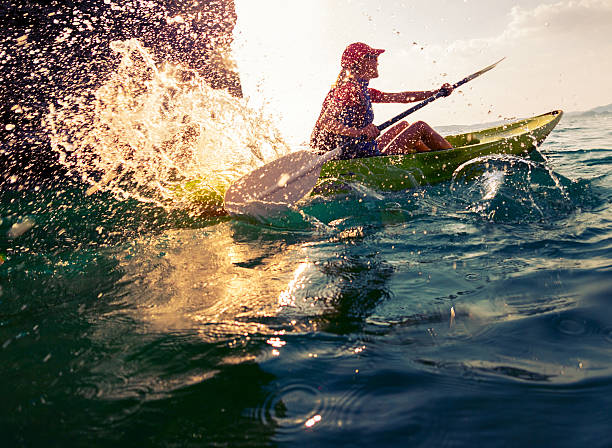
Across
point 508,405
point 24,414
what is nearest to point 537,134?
point 508,405

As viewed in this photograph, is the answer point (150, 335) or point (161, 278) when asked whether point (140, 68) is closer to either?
point (161, 278)

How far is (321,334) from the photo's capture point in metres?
1.90

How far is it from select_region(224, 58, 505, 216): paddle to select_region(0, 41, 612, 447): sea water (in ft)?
0.62

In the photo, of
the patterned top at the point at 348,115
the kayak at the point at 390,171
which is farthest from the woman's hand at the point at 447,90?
the patterned top at the point at 348,115

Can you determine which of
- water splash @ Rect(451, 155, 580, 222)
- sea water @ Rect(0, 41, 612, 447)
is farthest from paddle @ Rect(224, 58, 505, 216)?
water splash @ Rect(451, 155, 580, 222)

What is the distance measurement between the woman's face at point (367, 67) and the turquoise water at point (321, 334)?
2.21 m

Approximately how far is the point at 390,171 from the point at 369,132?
0.66 meters

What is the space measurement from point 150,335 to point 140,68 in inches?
416

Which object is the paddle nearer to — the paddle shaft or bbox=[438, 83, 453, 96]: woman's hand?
the paddle shaft

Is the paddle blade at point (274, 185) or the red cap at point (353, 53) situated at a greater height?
the red cap at point (353, 53)

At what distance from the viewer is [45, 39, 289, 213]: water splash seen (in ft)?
17.2

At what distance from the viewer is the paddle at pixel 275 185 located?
4059mm

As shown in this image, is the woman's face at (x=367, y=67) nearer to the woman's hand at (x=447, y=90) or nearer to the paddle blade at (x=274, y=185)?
the paddle blade at (x=274, y=185)

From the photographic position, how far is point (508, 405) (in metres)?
1.33
